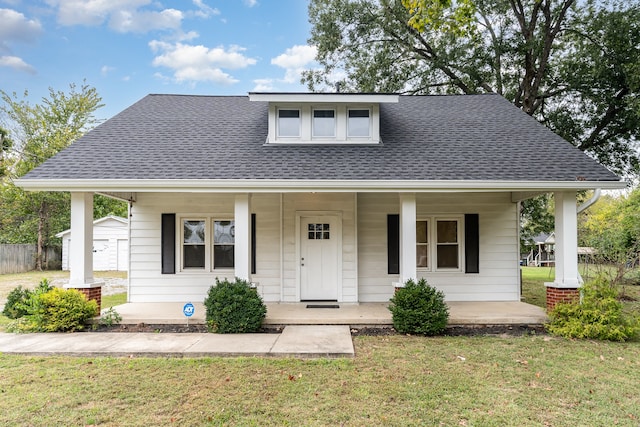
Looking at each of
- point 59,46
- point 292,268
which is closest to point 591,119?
point 292,268

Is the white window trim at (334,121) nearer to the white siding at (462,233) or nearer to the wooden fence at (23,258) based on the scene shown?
the white siding at (462,233)

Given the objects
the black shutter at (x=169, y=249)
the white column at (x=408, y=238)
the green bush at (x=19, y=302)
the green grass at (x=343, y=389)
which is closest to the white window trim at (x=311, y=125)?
the white column at (x=408, y=238)

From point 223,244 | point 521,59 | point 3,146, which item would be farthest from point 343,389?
point 3,146

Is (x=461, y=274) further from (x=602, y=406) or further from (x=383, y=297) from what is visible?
(x=602, y=406)

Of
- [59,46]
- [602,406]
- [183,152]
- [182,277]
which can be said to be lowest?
[602,406]

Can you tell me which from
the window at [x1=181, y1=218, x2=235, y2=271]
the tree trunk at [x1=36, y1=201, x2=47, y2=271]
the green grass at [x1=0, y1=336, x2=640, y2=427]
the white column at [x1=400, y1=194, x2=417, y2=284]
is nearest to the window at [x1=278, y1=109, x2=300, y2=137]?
the window at [x1=181, y1=218, x2=235, y2=271]

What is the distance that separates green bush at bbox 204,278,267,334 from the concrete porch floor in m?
0.46

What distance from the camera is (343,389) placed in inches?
158

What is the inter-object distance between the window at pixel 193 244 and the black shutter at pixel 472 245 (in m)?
6.00

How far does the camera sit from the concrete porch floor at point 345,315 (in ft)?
21.9

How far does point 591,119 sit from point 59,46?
2415 centimetres

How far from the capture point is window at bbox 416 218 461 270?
8.61 m

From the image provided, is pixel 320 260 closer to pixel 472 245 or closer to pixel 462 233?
pixel 462 233

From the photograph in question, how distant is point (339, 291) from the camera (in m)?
8.23
